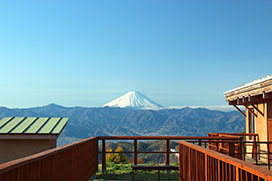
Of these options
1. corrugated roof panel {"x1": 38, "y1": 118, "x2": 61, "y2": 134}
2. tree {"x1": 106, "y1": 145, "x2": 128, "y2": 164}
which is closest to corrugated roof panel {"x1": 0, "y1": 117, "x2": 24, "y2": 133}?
corrugated roof panel {"x1": 38, "y1": 118, "x2": 61, "y2": 134}

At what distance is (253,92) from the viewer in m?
13.7

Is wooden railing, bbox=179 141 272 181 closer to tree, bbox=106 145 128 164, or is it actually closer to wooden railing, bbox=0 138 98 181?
wooden railing, bbox=0 138 98 181

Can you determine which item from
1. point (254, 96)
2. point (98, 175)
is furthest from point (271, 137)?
point (98, 175)

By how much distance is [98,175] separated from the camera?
36.3 feet

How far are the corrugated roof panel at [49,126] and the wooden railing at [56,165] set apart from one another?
1.46 m

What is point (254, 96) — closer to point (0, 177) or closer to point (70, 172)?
point (70, 172)

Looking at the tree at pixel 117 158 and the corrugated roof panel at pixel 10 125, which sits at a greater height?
the corrugated roof panel at pixel 10 125

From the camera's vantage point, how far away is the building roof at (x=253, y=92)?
12.1 metres

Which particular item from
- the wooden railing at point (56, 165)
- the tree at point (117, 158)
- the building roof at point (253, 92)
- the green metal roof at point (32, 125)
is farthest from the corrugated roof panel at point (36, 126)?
the building roof at point (253, 92)

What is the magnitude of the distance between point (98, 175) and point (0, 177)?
8.01 meters

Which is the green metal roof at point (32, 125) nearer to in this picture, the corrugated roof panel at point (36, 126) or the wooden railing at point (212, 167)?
the corrugated roof panel at point (36, 126)

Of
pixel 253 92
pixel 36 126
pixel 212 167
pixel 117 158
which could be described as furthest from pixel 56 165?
pixel 117 158

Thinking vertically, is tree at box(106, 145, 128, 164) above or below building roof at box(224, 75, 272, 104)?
below

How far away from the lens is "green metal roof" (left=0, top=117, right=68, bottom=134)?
1085cm
